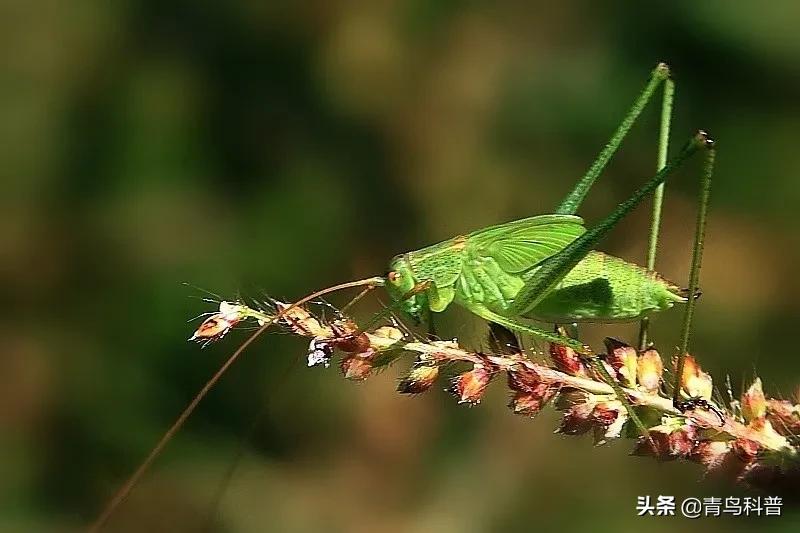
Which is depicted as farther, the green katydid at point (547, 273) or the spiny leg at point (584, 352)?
the green katydid at point (547, 273)

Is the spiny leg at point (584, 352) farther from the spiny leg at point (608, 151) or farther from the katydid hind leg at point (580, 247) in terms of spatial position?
the spiny leg at point (608, 151)

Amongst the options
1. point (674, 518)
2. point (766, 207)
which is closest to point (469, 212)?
point (766, 207)

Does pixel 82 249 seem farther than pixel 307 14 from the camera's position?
No

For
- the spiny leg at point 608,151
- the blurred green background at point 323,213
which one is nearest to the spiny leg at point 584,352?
the spiny leg at point 608,151

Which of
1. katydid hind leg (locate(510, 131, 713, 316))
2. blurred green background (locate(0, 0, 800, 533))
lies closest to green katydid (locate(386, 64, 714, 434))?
katydid hind leg (locate(510, 131, 713, 316))

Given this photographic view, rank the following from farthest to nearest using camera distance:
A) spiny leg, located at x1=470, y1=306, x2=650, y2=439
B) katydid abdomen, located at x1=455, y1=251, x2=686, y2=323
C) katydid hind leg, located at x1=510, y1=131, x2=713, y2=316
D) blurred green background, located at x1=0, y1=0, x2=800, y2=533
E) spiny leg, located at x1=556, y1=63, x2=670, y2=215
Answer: blurred green background, located at x1=0, y1=0, x2=800, y2=533
spiny leg, located at x1=556, y1=63, x2=670, y2=215
katydid abdomen, located at x1=455, y1=251, x2=686, y2=323
katydid hind leg, located at x1=510, y1=131, x2=713, y2=316
spiny leg, located at x1=470, y1=306, x2=650, y2=439

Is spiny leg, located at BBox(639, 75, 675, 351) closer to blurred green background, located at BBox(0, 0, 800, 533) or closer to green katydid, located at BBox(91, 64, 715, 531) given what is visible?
green katydid, located at BBox(91, 64, 715, 531)

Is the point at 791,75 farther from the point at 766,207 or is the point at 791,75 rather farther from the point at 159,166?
the point at 159,166
